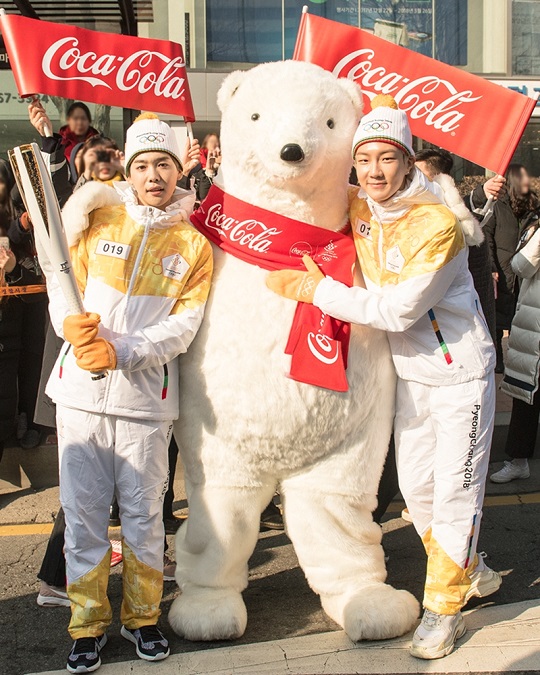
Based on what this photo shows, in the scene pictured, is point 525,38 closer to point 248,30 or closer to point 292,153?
point 248,30

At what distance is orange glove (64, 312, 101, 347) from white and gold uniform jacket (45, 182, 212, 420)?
149 millimetres

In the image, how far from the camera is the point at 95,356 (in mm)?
3051

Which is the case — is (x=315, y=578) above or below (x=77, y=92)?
below

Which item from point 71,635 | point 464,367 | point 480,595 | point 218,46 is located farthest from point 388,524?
point 218,46

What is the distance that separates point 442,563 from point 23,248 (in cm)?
313

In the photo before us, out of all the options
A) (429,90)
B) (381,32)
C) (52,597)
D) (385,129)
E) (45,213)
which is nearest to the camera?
(45,213)

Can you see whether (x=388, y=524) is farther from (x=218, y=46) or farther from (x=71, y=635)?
(x=218, y=46)

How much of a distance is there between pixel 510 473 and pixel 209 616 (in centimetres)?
274

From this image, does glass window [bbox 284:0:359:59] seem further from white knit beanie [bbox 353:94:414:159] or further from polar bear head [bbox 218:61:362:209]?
white knit beanie [bbox 353:94:414:159]

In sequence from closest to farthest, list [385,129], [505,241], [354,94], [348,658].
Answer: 1. [348,658]
2. [385,129]
3. [354,94]
4. [505,241]

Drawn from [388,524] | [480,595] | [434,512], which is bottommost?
[388,524]

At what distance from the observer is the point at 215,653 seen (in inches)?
129

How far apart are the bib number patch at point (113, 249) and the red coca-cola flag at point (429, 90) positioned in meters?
1.43

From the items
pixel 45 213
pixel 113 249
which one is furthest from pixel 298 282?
pixel 45 213
